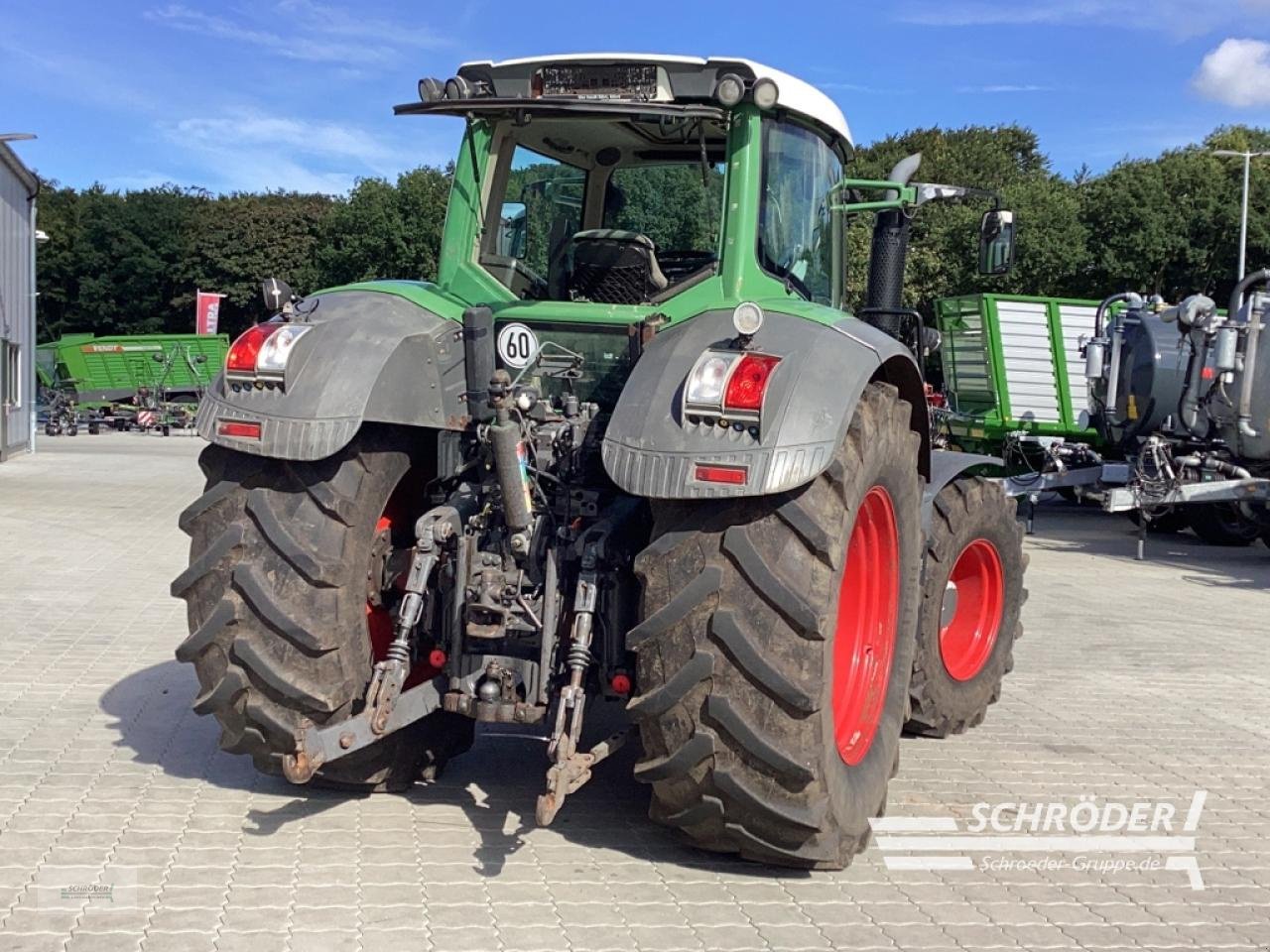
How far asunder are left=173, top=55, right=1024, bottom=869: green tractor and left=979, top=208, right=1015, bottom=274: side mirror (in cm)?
120

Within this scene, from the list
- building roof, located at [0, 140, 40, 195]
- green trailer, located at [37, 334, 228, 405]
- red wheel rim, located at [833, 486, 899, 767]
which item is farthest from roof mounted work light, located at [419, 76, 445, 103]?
green trailer, located at [37, 334, 228, 405]

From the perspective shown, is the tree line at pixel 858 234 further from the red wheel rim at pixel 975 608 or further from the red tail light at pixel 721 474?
the red tail light at pixel 721 474

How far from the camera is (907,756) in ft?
18.9

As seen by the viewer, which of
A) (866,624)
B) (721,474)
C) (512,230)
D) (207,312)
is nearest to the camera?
(721,474)

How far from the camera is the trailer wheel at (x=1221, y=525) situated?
14.9 meters

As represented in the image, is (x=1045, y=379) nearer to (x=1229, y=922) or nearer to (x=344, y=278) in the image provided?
(x=1229, y=922)

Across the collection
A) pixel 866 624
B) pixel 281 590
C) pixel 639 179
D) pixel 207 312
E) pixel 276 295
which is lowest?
pixel 866 624

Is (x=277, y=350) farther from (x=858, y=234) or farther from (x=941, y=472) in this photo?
(x=858, y=234)

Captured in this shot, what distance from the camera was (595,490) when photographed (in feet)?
14.6

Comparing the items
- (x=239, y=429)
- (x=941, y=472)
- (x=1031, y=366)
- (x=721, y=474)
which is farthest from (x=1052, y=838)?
(x=1031, y=366)

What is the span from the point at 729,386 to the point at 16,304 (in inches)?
961

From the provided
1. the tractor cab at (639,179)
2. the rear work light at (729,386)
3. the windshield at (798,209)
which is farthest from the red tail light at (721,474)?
the windshield at (798,209)

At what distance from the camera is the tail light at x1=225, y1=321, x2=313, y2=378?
4.40 m

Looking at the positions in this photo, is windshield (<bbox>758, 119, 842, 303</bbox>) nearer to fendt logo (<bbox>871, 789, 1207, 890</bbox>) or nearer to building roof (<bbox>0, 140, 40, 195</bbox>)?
fendt logo (<bbox>871, 789, 1207, 890</bbox>)
